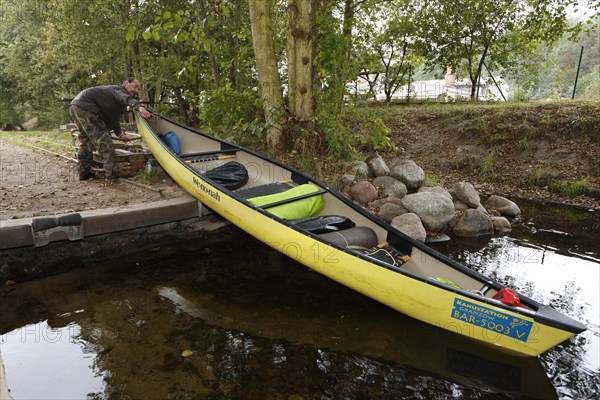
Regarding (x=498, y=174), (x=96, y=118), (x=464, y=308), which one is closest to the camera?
(x=464, y=308)

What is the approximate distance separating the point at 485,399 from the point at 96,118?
21.7 ft

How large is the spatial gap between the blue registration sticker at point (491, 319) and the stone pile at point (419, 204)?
8.40 ft

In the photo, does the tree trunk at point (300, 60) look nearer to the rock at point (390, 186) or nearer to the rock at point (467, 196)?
the rock at point (390, 186)

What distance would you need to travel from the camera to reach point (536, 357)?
3.61 metres

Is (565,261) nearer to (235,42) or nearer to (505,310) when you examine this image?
(505,310)

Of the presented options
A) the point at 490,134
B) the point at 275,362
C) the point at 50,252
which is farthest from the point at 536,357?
the point at 490,134

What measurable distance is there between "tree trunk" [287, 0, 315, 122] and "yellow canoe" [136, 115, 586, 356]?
5.23 ft

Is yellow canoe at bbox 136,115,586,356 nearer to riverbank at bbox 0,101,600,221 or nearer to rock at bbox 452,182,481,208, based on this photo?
riverbank at bbox 0,101,600,221

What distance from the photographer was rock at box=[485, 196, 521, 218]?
289 inches

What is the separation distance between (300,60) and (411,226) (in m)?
3.62

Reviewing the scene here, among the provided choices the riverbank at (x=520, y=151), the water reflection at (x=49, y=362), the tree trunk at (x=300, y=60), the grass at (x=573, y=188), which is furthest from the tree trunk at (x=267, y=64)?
the grass at (x=573, y=188)

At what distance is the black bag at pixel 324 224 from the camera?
4699 mm

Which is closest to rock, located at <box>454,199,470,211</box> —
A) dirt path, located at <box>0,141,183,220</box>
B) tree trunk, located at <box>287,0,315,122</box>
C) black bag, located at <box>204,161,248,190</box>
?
tree trunk, located at <box>287,0,315,122</box>

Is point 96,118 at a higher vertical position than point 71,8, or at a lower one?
lower
